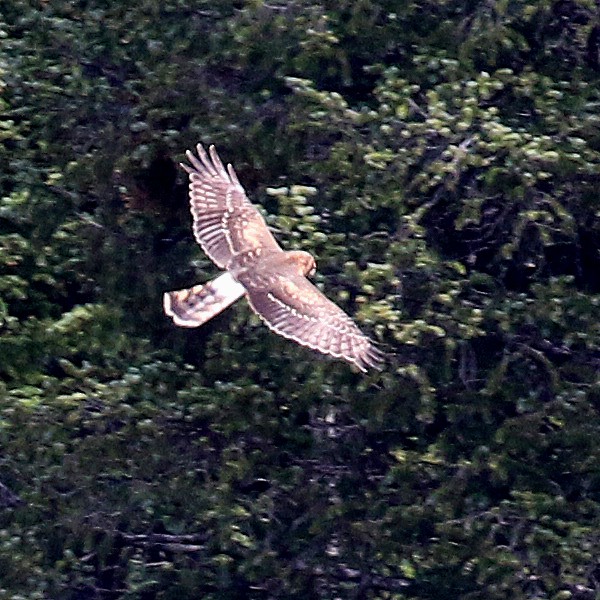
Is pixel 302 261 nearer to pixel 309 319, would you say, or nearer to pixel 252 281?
pixel 252 281

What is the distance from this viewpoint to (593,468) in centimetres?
768

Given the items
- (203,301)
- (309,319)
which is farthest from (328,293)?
(309,319)

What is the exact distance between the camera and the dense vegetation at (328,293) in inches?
290

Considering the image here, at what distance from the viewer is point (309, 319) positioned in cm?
639

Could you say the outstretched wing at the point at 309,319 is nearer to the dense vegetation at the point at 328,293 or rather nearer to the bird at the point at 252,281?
the bird at the point at 252,281

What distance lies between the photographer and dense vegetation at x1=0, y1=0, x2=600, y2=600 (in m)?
7.36

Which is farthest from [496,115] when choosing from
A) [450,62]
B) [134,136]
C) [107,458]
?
[107,458]

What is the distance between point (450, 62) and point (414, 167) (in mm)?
415

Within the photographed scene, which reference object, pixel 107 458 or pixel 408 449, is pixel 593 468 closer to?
pixel 408 449

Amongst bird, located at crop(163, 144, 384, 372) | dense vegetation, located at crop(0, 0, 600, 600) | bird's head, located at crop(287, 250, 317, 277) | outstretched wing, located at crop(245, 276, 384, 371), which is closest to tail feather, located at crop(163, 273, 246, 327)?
bird, located at crop(163, 144, 384, 372)

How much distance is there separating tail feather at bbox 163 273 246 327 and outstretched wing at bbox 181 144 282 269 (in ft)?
0.43

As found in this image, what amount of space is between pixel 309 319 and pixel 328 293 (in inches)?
31.8

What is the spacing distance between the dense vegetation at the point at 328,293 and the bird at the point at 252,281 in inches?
7.2

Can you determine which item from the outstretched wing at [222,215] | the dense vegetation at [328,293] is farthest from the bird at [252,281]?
the dense vegetation at [328,293]
